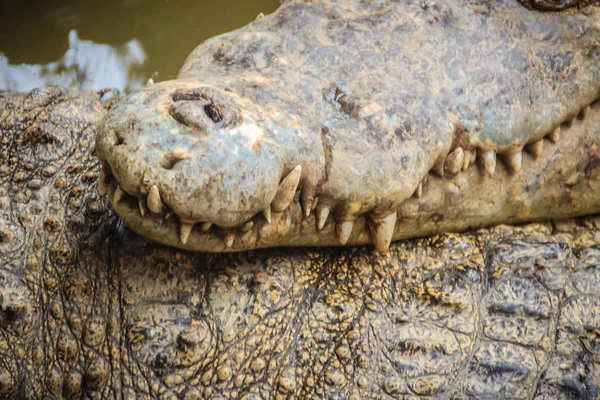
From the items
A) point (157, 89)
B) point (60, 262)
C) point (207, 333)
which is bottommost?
point (207, 333)

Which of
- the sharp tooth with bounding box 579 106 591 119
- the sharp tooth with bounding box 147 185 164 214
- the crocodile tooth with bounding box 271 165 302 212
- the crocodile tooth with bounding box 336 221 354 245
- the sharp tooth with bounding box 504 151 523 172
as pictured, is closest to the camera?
the sharp tooth with bounding box 147 185 164 214

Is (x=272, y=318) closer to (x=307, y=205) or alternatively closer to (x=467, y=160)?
(x=307, y=205)

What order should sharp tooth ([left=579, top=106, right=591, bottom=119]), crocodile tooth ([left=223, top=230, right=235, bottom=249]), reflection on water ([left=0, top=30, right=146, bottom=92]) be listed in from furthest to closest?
reflection on water ([left=0, top=30, right=146, bottom=92]) → sharp tooth ([left=579, top=106, right=591, bottom=119]) → crocodile tooth ([left=223, top=230, right=235, bottom=249])

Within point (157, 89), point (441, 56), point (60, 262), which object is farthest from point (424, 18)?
point (60, 262)

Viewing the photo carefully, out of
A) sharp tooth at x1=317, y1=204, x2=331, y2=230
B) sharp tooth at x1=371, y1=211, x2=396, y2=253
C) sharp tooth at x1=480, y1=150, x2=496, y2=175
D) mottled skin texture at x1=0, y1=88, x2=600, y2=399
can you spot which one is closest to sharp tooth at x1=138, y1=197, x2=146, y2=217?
mottled skin texture at x1=0, y1=88, x2=600, y2=399

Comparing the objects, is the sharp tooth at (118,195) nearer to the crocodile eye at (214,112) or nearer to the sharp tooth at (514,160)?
the crocodile eye at (214,112)

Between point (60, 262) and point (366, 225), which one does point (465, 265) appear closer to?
point (366, 225)

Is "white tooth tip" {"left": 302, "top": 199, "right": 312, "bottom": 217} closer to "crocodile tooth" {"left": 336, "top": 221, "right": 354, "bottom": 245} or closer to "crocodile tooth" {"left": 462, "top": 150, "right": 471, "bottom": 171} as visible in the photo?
"crocodile tooth" {"left": 336, "top": 221, "right": 354, "bottom": 245}
